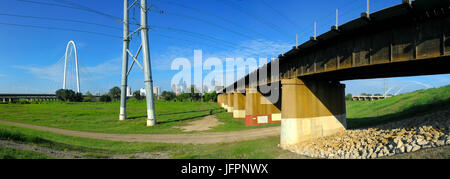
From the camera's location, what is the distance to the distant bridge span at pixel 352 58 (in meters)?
10.8

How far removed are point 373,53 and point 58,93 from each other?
17613 centimetres

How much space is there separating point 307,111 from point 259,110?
16.6 metres

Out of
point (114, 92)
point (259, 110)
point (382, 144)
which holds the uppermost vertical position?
point (114, 92)

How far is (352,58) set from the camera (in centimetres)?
1487

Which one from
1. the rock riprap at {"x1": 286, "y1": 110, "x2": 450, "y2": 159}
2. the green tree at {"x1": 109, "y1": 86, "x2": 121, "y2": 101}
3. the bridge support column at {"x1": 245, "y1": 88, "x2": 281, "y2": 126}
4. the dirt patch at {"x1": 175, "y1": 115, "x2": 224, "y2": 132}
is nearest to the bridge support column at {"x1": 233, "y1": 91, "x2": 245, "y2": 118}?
the bridge support column at {"x1": 245, "y1": 88, "x2": 281, "y2": 126}

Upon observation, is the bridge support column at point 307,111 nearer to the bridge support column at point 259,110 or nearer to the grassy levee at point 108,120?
the grassy levee at point 108,120

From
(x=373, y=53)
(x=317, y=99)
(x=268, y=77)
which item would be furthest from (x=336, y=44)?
(x=268, y=77)

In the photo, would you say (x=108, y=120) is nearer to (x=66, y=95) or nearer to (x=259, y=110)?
(x=259, y=110)

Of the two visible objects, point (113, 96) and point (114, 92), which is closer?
point (113, 96)

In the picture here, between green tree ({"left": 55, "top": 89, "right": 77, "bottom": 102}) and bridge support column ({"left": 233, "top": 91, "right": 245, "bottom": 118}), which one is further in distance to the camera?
green tree ({"left": 55, "top": 89, "right": 77, "bottom": 102})

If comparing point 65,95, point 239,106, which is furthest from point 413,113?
point 65,95

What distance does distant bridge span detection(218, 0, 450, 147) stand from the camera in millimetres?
10773

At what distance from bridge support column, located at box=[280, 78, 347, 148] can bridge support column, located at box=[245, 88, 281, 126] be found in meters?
15.1

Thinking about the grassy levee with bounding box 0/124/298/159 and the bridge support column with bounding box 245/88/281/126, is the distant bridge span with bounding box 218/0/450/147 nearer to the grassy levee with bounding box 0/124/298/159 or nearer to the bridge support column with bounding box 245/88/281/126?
the grassy levee with bounding box 0/124/298/159
